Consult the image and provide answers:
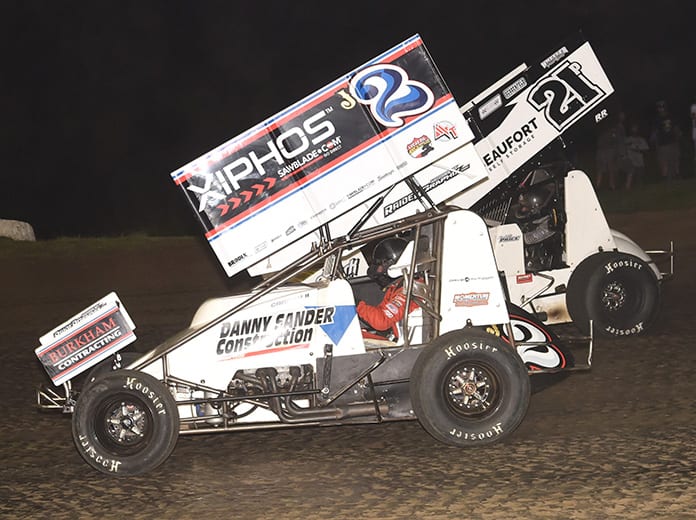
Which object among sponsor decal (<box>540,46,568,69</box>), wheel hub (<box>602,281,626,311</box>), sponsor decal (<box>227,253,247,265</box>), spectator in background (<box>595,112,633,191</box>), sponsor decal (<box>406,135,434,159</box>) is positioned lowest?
wheel hub (<box>602,281,626,311</box>)

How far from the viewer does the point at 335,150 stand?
685 cm

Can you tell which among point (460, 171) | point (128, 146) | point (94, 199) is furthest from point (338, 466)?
point (128, 146)

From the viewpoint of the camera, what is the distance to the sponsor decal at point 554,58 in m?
10.3

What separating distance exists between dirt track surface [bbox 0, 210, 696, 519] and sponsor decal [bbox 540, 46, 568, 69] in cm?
264

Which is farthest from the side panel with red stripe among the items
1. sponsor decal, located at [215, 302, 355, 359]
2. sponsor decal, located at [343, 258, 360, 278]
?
sponsor decal, located at [343, 258, 360, 278]

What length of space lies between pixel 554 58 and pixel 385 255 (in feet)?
10.2

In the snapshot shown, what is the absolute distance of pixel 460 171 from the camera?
7297 mm

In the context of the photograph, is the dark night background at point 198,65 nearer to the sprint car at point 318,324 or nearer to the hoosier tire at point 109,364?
the hoosier tire at point 109,364

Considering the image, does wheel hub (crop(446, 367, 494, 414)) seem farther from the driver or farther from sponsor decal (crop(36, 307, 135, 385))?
sponsor decal (crop(36, 307, 135, 385))

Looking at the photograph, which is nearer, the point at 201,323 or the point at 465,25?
the point at 201,323

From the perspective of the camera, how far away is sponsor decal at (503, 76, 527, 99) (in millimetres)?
10461

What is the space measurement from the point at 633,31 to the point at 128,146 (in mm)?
16517

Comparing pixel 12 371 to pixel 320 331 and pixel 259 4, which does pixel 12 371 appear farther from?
pixel 259 4

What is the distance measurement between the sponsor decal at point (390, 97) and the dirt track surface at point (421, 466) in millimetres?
2110
